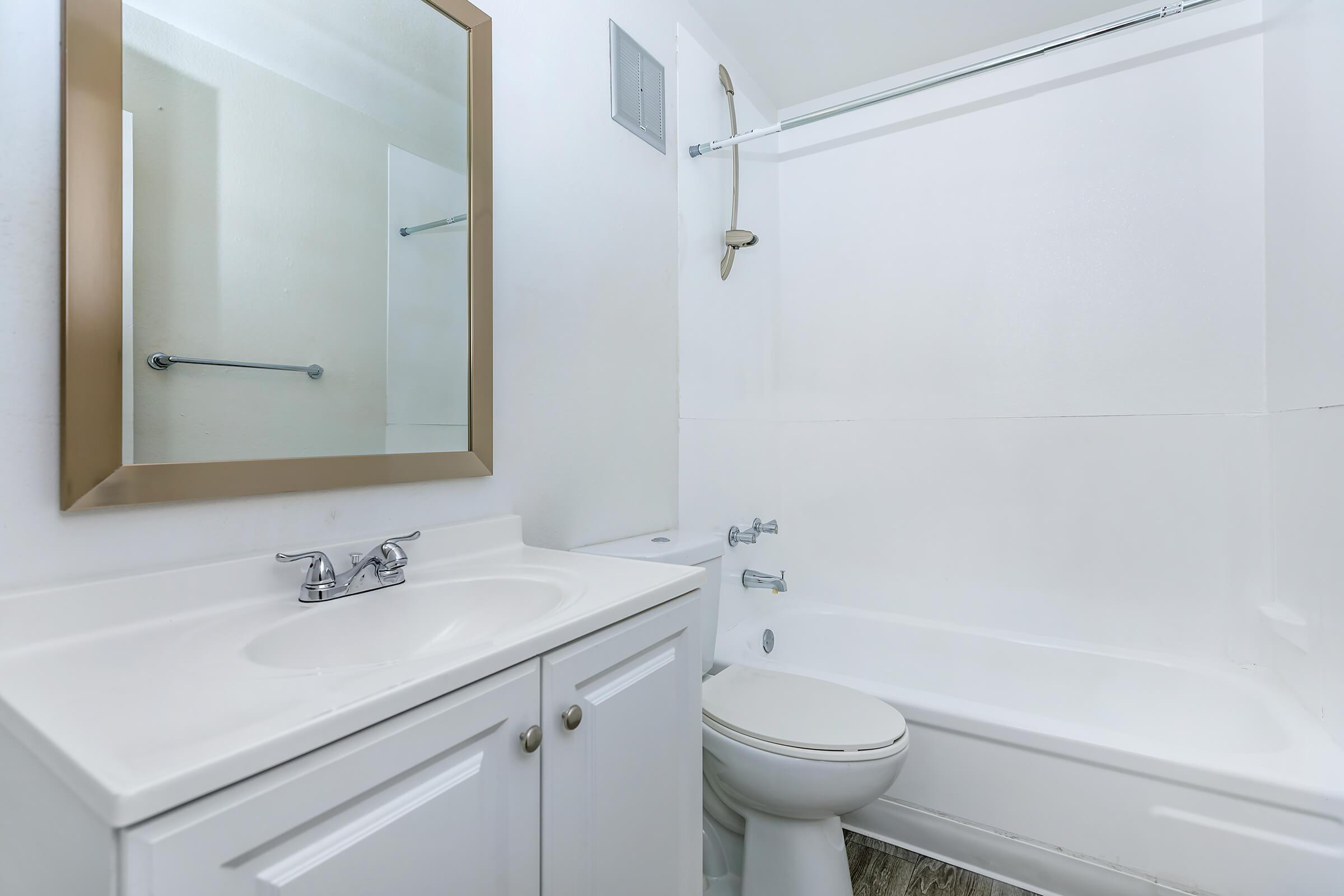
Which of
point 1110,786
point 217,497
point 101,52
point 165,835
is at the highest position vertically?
point 101,52

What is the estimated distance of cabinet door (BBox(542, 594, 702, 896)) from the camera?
0.77 metres

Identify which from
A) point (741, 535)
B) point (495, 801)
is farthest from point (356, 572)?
point (741, 535)

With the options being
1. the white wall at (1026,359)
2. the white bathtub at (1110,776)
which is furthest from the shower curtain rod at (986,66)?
the white bathtub at (1110,776)

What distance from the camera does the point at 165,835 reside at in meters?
0.43

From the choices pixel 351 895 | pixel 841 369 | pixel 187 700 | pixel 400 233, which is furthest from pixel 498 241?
pixel 841 369

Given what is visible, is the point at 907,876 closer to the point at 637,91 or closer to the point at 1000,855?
the point at 1000,855

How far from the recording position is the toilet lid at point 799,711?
4.32 ft

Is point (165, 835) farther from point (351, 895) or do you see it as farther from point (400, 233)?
point (400, 233)

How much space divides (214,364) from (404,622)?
0.45 metres

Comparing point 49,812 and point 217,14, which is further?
point 217,14

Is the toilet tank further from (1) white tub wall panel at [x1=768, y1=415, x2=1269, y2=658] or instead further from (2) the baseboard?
(2) the baseboard

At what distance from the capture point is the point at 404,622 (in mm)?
955

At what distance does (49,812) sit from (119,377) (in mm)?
518

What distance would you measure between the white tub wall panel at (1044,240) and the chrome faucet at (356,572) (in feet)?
5.98
